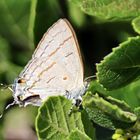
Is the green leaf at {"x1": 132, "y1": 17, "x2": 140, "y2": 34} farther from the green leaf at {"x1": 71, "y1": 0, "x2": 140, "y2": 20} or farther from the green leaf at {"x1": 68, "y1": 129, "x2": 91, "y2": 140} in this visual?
the green leaf at {"x1": 68, "y1": 129, "x2": 91, "y2": 140}

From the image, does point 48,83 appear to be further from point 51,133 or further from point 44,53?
point 51,133

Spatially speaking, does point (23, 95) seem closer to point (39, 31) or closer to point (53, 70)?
point (53, 70)

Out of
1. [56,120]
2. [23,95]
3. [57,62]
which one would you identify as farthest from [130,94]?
[56,120]

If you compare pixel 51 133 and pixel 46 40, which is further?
pixel 46 40

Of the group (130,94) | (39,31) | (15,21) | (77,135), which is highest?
(15,21)

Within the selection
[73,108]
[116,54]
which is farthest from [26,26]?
[116,54]

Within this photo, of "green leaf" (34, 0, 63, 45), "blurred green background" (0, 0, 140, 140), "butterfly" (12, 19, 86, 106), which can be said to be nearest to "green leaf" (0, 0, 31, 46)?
"blurred green background" (0, 0, 140, 140)
